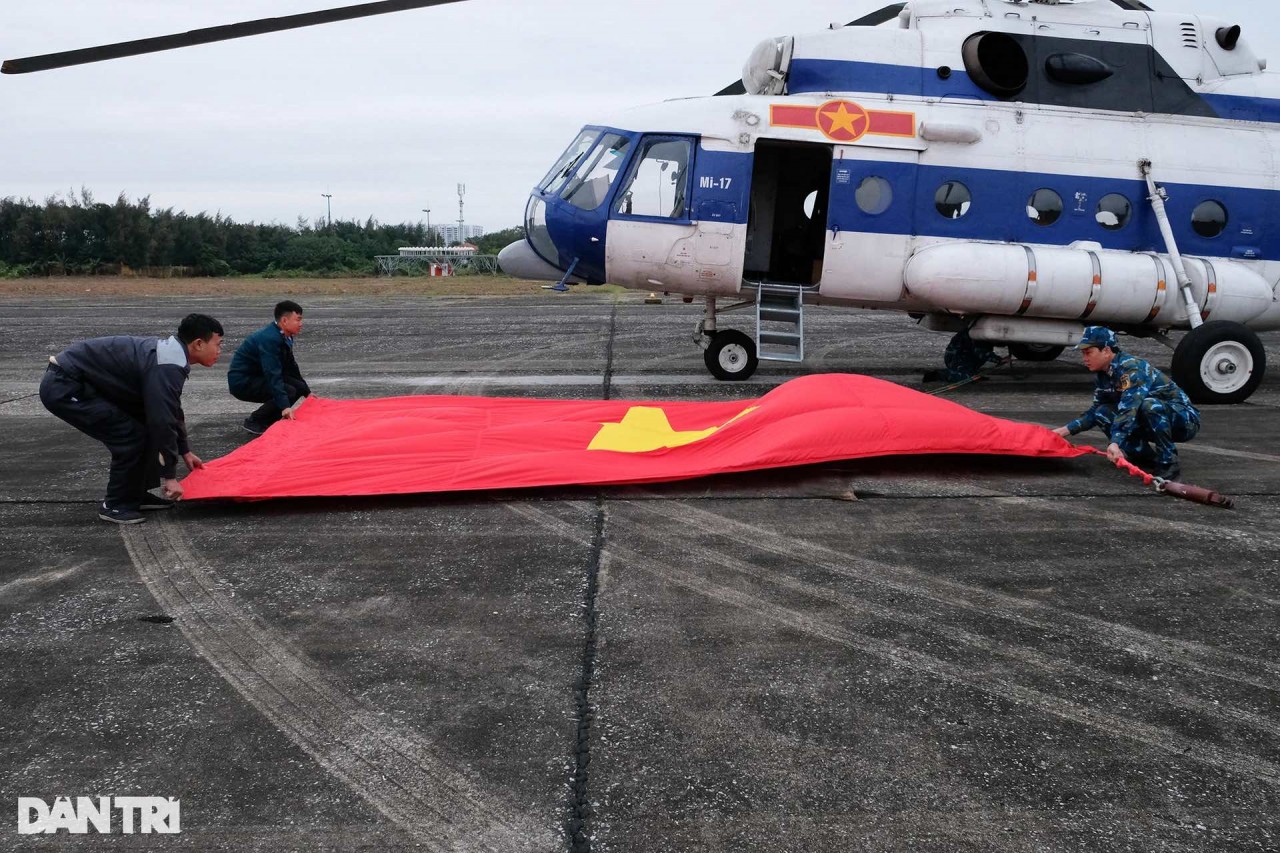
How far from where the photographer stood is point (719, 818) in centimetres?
327

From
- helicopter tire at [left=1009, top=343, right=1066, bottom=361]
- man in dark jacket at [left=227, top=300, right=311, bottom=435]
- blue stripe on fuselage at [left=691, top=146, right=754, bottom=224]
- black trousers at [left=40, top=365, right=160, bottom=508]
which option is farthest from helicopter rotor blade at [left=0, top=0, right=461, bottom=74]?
helicopter tire at [left=1009, top=343, right=1066, bottom=361]

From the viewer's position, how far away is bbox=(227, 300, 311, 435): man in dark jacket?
8.45 meters

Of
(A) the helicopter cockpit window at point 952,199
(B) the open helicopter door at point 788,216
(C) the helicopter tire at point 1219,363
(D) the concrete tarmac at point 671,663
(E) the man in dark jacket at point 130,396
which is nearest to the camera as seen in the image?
(D) the concrete tarmac at point 671,663

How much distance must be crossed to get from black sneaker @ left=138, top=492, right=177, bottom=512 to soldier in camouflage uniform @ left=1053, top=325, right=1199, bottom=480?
655cm

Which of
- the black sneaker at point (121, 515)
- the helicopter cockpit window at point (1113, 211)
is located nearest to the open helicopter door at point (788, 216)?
the helicopter cockpit window at point (1113, 211)

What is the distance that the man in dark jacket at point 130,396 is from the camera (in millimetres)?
6273

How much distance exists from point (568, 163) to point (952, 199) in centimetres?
454

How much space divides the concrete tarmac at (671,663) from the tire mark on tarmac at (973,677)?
0.06ft

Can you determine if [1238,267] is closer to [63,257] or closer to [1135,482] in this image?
[1135,482]

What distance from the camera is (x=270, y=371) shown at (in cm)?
845

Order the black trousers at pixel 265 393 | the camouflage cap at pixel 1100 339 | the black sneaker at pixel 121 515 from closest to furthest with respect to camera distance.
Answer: the black sneaker at pixel 121 515, the camouflage cap at pixel 1100 339, the black trousers at pixel 265 393

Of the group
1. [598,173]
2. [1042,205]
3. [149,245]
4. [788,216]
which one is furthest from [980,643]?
[149,245]

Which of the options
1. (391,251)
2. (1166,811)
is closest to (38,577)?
(1166,811)

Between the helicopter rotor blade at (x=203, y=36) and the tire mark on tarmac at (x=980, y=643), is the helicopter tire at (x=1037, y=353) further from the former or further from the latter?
the helicopter rotor blade at (x=203, y=36)
